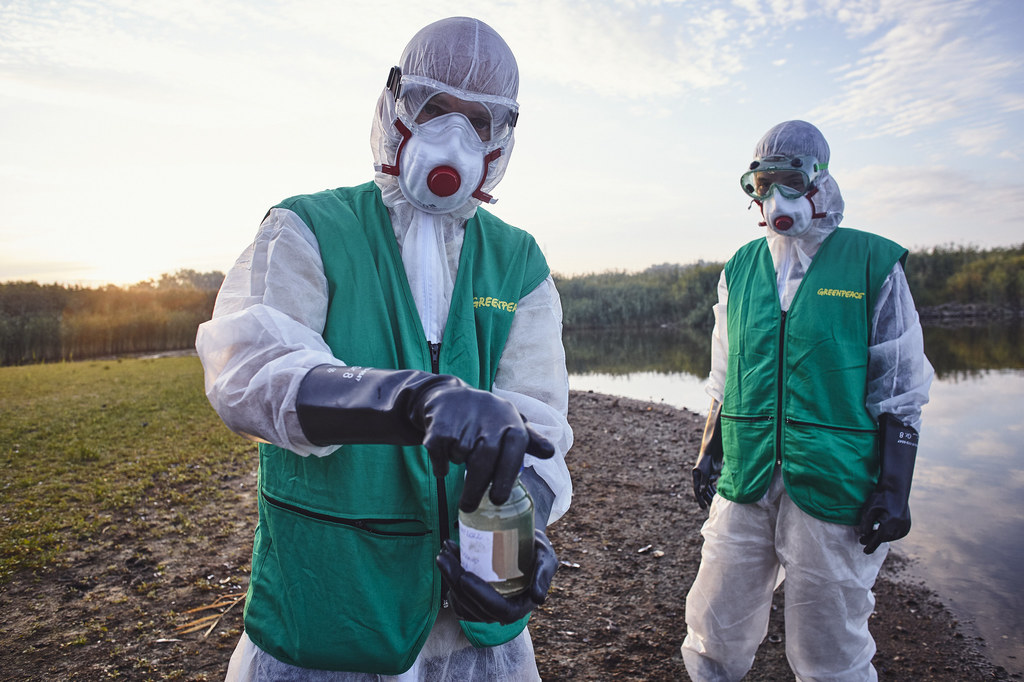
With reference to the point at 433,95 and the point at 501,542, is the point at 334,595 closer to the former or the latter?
the point at 501,542

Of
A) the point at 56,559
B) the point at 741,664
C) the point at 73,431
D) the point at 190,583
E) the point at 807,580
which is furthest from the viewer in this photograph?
the point at 73,431

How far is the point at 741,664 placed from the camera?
3133 mm

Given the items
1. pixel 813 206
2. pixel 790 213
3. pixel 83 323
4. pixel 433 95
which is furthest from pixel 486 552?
pixel 83 323

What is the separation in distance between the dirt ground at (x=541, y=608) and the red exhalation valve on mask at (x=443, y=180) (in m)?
3.10

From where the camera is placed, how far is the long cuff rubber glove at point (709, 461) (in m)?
3.64

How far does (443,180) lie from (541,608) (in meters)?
3.67

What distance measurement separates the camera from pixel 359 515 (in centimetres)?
151

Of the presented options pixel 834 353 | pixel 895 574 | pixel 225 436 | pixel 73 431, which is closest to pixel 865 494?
pixel 834 353

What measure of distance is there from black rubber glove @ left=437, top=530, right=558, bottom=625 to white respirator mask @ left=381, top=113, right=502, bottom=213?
37.0 inches

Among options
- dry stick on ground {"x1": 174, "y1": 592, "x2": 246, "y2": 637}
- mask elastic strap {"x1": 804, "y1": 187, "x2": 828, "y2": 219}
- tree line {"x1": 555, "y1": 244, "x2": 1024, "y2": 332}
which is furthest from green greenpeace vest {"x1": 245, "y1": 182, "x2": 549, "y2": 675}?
tree line {"x1": 555, "y1": 244, "x2": 1024, "y2": 332}

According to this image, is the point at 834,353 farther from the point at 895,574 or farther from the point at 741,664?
the point at 895,574

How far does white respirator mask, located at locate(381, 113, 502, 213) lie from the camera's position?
1715 mm

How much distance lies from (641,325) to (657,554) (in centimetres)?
5206

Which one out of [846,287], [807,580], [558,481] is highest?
[846,287]
